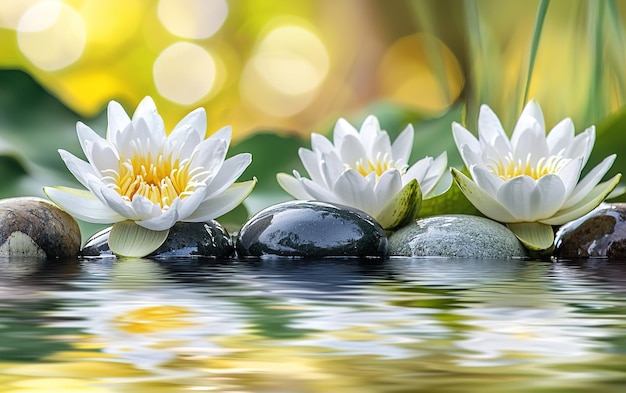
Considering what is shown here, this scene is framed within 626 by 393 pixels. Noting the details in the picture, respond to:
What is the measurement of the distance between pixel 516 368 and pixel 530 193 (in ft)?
3.46

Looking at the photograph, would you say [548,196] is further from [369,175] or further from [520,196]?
[369,175]

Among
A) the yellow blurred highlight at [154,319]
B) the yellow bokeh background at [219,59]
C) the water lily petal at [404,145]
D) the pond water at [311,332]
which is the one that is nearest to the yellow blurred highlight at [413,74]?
the yellow bokeh background at [219,59]

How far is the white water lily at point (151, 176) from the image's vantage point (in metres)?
1.44

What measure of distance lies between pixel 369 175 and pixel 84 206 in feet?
1.70

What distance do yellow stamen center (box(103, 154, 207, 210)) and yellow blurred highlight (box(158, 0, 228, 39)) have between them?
→ 4203 mm

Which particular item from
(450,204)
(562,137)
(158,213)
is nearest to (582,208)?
(562,137)

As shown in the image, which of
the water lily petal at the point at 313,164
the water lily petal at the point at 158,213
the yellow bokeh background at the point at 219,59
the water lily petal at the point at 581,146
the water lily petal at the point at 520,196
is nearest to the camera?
the water lily petal at the point at 158,213

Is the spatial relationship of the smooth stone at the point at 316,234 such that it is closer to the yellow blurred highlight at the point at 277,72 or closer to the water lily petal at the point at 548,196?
→ the water lily petal at the point at 548,196

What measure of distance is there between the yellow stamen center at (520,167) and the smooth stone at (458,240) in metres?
0.10

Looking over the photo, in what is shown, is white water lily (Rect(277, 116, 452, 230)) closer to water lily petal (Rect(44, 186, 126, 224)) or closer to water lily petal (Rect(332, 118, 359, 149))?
water lily petal (Rect(332, 118, 359, 149))

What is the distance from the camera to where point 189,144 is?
148cm

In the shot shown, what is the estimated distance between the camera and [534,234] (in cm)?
157

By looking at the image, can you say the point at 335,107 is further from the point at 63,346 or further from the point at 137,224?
the point at 63,346

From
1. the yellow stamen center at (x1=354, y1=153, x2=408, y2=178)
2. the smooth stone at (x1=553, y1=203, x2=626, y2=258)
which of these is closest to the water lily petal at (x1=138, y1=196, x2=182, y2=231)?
the yellow stamen center at (x1=354, y1=153, x2=408, y2=178)
